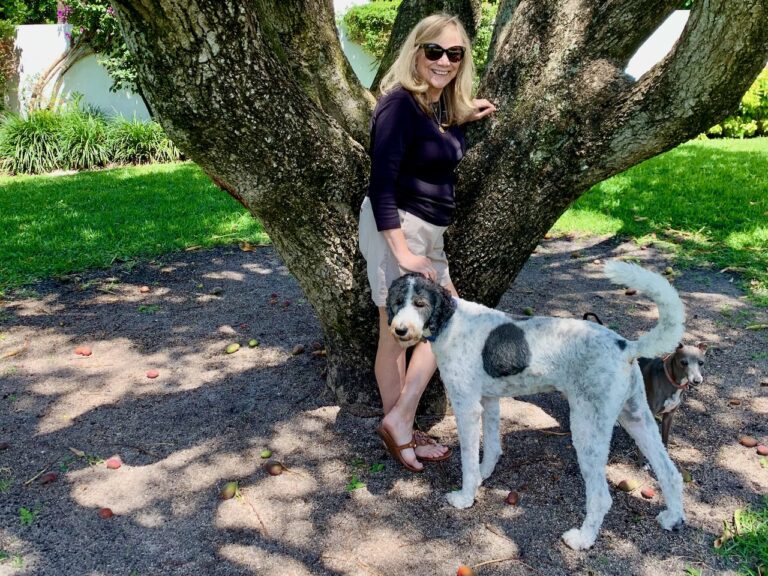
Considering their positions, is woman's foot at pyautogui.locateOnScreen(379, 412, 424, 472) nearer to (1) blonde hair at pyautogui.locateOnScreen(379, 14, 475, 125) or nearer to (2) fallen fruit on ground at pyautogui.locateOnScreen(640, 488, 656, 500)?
(2) fallen fruit on ground at pyautogui.locateOnScreen(640, 488, 656, 500)

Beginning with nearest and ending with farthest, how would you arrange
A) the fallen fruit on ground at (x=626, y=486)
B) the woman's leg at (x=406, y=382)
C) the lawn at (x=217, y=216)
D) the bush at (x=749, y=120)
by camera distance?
1. the fallen fruit on ground at (x=626, y=486)
2. the woman's leg at (x=406, y=382)
3. the lawn at (x=217, y=216)
4. the bush at (x=749, y=120)

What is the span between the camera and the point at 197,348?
5512mm

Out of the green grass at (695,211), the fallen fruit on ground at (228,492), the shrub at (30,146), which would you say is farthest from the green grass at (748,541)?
the shrub at (30,146)

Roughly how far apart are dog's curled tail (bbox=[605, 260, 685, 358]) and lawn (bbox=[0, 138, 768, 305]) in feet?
12.7

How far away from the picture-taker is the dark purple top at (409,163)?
3.37 meters

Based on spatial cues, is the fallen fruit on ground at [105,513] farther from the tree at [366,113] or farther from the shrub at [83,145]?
the shrub at [83,145]

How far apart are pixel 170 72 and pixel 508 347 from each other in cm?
218

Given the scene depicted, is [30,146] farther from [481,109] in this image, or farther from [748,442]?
[748,442]

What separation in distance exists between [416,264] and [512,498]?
1436mm

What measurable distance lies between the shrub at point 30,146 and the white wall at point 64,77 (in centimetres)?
261

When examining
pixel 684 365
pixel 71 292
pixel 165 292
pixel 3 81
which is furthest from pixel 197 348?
pixel 3 81

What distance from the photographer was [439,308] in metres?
3.38

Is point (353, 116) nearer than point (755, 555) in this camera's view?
No

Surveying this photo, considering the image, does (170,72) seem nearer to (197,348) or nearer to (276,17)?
(276,17)
